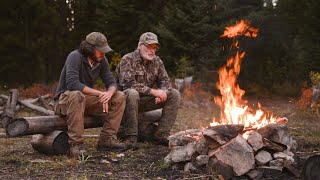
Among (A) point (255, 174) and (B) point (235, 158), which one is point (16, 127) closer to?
(B) point (235, 158)

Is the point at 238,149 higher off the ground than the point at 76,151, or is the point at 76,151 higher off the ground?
the point at 238,149

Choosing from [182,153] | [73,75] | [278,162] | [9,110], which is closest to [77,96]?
[73,75]

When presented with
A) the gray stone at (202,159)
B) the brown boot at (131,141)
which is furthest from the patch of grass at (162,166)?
the brown boot at (131,141)

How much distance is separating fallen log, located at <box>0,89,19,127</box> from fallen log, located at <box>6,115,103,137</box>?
3.19m

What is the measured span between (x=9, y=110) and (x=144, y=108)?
4684 mm

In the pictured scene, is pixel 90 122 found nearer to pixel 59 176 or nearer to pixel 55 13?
pixel 59 176

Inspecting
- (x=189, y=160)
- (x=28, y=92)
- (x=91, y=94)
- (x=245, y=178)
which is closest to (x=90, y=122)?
(x=91, y=94)

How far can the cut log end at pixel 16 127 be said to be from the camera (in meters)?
6.63

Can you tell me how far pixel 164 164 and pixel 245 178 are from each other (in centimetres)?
125

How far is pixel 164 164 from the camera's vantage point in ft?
20.4

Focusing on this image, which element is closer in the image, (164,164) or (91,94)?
(164,164)

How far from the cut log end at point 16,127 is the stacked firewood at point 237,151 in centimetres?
228

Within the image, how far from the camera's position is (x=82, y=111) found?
6719mm

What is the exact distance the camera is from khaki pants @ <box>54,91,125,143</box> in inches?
262
